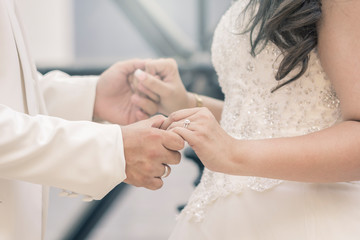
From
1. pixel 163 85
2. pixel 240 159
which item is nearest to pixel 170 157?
pixel 240 159

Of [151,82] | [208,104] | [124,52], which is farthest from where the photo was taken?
[124,52]

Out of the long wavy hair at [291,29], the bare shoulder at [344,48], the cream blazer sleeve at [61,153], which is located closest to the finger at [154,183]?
the cream blazer sleeve at [61,153]

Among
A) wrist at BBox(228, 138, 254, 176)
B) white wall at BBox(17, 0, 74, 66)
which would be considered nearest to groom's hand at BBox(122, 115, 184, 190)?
wrist at BBox(228, 138, 254, 176)

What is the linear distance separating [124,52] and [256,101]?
18.4ft

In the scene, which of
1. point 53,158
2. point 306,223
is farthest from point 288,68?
point 53,158

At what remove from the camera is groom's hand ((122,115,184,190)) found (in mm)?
1165

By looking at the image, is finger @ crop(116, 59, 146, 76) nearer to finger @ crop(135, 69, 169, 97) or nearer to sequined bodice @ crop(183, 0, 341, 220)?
finger @ crop(135, 69, 169, 97)

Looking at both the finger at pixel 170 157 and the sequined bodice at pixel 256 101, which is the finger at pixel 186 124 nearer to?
the finger at pixel 170 157

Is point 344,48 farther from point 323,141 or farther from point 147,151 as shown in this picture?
point 147,151

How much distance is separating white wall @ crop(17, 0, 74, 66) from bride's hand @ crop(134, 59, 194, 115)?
4780mm

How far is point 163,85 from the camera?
1560 millimetres

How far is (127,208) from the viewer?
4297 mm

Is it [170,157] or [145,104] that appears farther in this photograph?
[145,104]

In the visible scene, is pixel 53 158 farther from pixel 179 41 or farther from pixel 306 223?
pixel 179 41
